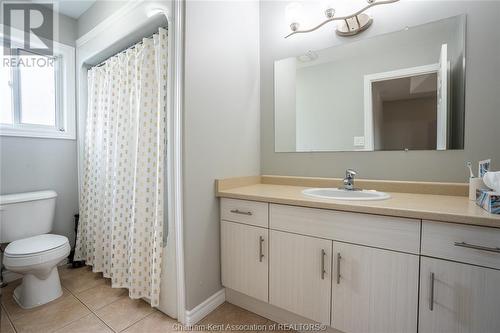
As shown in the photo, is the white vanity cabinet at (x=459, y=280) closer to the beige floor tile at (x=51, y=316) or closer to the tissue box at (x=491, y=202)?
the tissue box at (x=491, y=202)

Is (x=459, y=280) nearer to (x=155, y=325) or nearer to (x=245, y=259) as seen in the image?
(x=245, y=259)

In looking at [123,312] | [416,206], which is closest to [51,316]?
[123,312]

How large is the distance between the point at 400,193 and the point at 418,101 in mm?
567

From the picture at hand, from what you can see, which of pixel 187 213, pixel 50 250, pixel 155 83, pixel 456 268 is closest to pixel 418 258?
pixel 456 268

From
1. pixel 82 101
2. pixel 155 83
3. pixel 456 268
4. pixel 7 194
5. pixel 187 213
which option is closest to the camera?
pixel 456 268

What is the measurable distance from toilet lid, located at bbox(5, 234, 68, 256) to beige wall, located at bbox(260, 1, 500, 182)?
65.4 inches

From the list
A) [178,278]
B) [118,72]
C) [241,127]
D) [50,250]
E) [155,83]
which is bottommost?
[178,278]

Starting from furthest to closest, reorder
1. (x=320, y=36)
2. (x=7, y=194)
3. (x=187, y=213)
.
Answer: (x=7, y=194) < (x=320, y=36) < (x=187, y=213)

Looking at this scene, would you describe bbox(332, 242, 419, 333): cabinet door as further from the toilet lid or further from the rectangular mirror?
the toilet lid

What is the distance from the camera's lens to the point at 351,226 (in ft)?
3.58

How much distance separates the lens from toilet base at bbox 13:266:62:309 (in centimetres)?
156

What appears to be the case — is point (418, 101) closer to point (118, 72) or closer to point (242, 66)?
point (242, 66)

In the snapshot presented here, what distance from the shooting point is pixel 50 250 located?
1552mm

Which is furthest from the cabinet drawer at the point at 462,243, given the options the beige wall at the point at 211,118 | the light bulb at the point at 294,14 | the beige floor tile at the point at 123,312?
the beige floor tile at the point at 123,312
